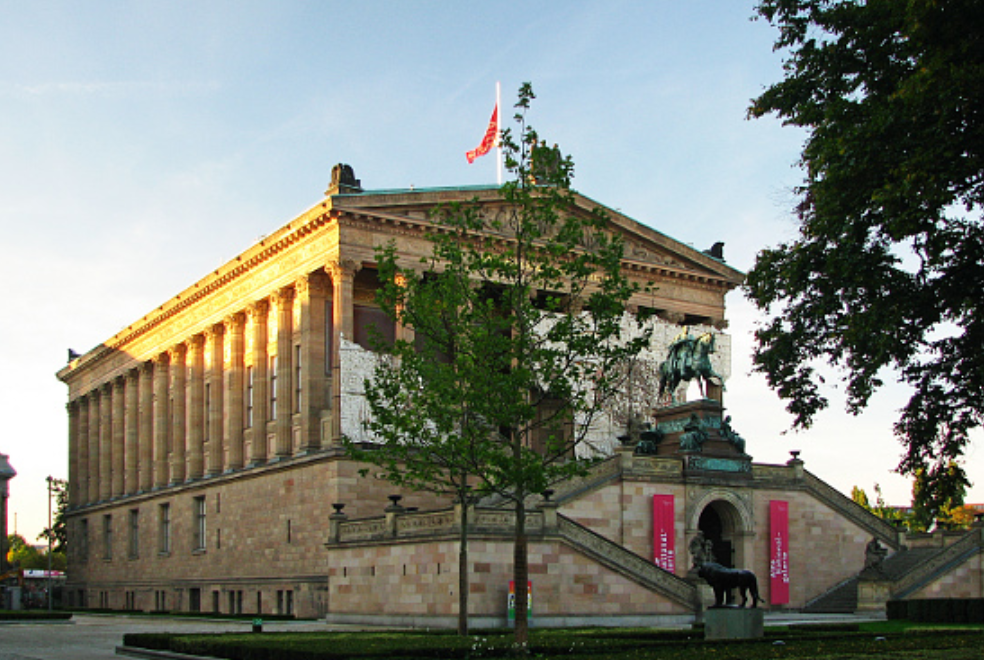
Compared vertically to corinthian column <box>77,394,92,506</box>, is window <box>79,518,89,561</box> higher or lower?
lower

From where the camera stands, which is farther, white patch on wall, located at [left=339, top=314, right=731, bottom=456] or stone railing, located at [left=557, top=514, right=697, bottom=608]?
white patch on wall, located at [left=339, top=314, right=731, bottom=456]

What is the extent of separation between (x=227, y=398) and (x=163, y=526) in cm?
1524

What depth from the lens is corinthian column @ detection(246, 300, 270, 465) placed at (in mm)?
68562

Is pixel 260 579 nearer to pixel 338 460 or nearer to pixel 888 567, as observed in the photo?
pixel 338 460

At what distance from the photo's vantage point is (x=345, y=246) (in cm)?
6144

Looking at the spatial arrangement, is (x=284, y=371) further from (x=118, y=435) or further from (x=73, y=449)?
(x=73, y=449)

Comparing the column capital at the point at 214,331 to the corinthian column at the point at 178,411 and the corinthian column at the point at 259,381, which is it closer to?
the corinthian column at the point at 259,381

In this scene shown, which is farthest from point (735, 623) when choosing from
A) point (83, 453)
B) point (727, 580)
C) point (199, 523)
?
point (83, 453)

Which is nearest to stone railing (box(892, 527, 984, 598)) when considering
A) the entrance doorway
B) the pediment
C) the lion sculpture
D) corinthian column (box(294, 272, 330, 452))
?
the entrance doorway

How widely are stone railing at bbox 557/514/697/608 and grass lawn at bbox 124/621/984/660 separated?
421 inches

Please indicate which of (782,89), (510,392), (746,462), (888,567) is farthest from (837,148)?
(888,567)

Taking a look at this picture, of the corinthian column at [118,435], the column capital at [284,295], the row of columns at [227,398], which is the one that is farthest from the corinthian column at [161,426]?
the column capital at [284,295]

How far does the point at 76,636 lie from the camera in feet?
146

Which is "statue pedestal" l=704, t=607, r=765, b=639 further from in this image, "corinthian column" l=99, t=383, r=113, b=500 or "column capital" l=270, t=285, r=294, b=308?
"corinthian column" l=99, t=383, r=113, b=500
